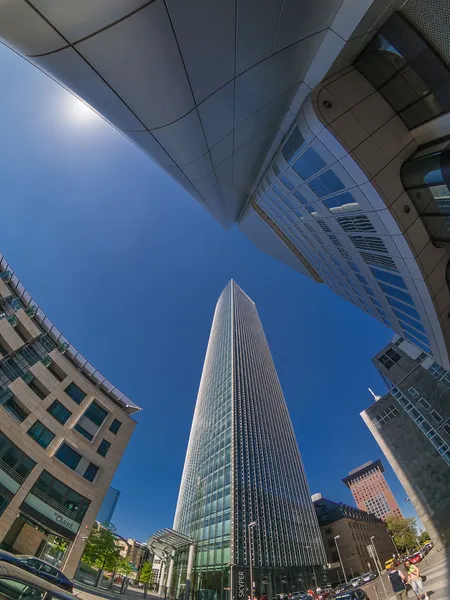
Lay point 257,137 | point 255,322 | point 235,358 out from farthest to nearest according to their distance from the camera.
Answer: point 255,322 < point 235,358 < point 257,137

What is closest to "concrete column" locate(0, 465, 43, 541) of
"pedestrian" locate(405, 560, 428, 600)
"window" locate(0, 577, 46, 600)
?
"window" locate(0, 577, 46, 600)

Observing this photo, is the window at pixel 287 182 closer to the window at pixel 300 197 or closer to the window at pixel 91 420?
the window at pixel 300 197

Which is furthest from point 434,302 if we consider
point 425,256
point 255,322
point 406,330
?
point 255,322

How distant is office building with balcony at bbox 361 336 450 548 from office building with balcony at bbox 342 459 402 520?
138 metres

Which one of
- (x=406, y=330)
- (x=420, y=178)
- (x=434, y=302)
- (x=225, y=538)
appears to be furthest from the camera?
(x=225, y=538)

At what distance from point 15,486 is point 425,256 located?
28740mm

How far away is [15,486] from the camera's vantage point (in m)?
17.9

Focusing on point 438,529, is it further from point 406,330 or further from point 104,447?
point 104,447

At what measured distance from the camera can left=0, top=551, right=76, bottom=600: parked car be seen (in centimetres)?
322

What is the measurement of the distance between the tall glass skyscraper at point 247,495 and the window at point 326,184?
28.5m

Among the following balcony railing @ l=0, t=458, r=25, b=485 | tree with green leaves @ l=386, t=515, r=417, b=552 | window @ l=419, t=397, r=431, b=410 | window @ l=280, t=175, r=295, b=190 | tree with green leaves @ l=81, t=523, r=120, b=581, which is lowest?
tree with green leaves @ l=81, t=523, r=120, b=581

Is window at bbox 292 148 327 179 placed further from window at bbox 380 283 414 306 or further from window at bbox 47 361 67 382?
window at bbox 47 361 67 382

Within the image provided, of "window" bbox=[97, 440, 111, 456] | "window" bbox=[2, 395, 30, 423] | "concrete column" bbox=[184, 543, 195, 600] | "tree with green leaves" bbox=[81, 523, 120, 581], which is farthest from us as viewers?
"concrete column" bbox=[184, 543, 195, 600]

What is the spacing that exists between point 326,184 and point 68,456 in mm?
28440
